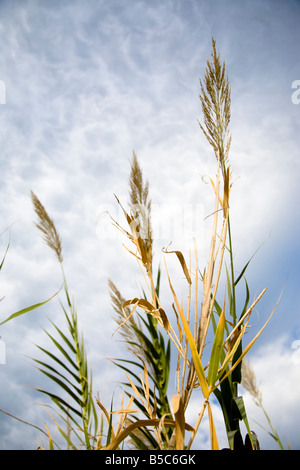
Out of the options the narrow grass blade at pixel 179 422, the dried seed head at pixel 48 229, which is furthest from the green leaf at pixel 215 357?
the dried seed head at pixel 48 229

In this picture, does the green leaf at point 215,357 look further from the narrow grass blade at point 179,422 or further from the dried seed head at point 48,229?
the dried seed head at point 48,229

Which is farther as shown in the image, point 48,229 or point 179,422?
point 48,229

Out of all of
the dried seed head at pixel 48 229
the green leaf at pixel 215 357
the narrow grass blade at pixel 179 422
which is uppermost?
the dried seed head at pixel 48 229

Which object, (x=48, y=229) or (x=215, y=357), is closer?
(x=215, y=357)

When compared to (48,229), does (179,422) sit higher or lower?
lower

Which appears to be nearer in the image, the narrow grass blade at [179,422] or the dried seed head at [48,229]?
the narrow grass blade at [179,422]

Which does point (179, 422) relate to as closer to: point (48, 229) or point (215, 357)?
point (215, 357)

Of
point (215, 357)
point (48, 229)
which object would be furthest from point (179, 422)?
point (48, 229)

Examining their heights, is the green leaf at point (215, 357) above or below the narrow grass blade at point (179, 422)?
above

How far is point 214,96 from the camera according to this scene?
88 centimetres

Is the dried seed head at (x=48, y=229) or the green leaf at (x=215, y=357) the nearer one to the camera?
the green leaf at (x=215, y=357)

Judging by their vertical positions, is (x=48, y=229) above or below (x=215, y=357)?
above
